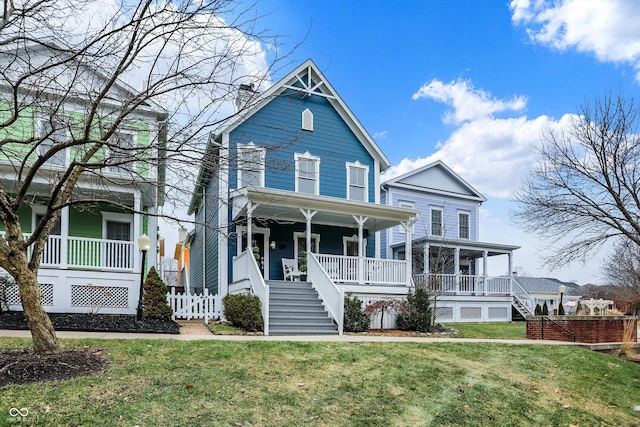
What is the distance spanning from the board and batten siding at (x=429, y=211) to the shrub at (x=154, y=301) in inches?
494

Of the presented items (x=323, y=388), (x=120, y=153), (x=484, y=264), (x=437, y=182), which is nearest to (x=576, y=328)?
(x=484, y=264)

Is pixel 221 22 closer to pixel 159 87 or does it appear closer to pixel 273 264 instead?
pixel 159 87

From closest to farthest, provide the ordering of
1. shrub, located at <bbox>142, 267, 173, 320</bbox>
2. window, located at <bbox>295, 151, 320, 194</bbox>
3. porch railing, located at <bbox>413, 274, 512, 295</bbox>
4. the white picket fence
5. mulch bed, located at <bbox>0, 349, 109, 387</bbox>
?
1. mulch bed, located at <bbox>0, 349, 109, 387</bbox>
2. shrub, located at <bbox>142, 267, 173, 320</bbox>
3. the white picket fence
4. window, located at <bbox>295, 151, 320, 194</bbox>
5. porch railing, located at <bbox>413, 274, 512, 295</bbox>

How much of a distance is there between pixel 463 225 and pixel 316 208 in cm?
1202

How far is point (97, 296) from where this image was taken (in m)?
12.9

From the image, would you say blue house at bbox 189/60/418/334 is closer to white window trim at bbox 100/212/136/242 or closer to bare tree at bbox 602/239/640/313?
white window trim at bbox 100/212/136/242

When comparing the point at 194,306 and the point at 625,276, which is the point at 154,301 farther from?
the point at 625,276

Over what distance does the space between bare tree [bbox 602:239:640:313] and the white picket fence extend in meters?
24.2

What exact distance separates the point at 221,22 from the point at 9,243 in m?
3.97

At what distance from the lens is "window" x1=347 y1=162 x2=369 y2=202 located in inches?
703

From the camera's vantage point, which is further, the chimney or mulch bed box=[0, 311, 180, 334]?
mulch bed box=[0, 311, 180, 334]

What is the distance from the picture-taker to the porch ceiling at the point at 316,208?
13594mm

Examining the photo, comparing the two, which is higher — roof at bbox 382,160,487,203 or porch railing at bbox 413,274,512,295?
roof at bbox 382,160,487,203

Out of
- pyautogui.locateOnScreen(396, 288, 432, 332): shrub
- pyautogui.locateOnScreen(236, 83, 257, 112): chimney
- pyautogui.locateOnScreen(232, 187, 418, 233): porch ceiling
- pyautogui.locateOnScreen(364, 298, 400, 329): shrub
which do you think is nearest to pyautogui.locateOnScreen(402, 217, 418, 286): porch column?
pyautogui.locateOnScreen(232, 187, 418, 233): porch ceiling
